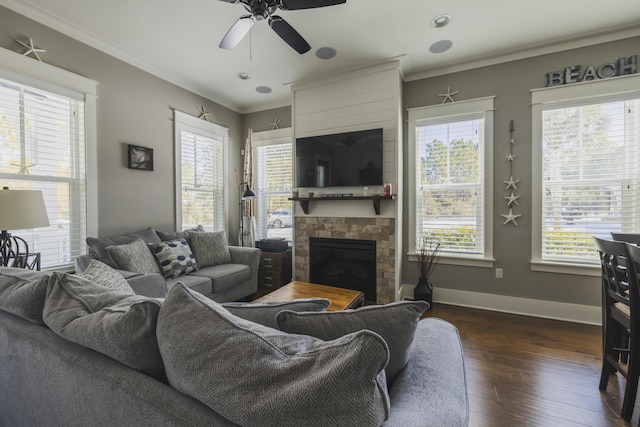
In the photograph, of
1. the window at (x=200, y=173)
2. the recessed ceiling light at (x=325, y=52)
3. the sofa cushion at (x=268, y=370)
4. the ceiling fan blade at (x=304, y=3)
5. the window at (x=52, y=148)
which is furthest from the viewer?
the window at (x=200, y=173)

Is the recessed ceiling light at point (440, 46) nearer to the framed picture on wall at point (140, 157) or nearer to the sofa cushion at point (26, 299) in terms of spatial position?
the framed picture on wall at point (140, 157)

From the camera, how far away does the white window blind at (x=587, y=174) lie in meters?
2.73

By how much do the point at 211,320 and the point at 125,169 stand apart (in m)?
3.20

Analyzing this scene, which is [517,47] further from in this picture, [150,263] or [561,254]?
[150,263]

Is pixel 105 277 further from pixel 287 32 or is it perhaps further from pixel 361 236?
pixel 361 236

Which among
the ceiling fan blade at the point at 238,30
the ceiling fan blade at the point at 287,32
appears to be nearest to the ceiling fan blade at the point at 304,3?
the ceiling fan blade at the point at 287,32

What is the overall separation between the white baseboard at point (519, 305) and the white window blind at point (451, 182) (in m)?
0.53

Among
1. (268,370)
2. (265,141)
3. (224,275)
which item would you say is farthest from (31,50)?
(268,370)

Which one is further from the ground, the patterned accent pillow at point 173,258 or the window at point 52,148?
the window at point 52,148

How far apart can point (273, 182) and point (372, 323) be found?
12.9ft

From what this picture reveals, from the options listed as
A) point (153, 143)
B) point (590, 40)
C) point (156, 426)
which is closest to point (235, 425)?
point (156, 426)

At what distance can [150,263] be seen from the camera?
2715mm

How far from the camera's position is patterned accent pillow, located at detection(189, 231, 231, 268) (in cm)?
329

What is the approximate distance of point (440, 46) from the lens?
9.77 feet
